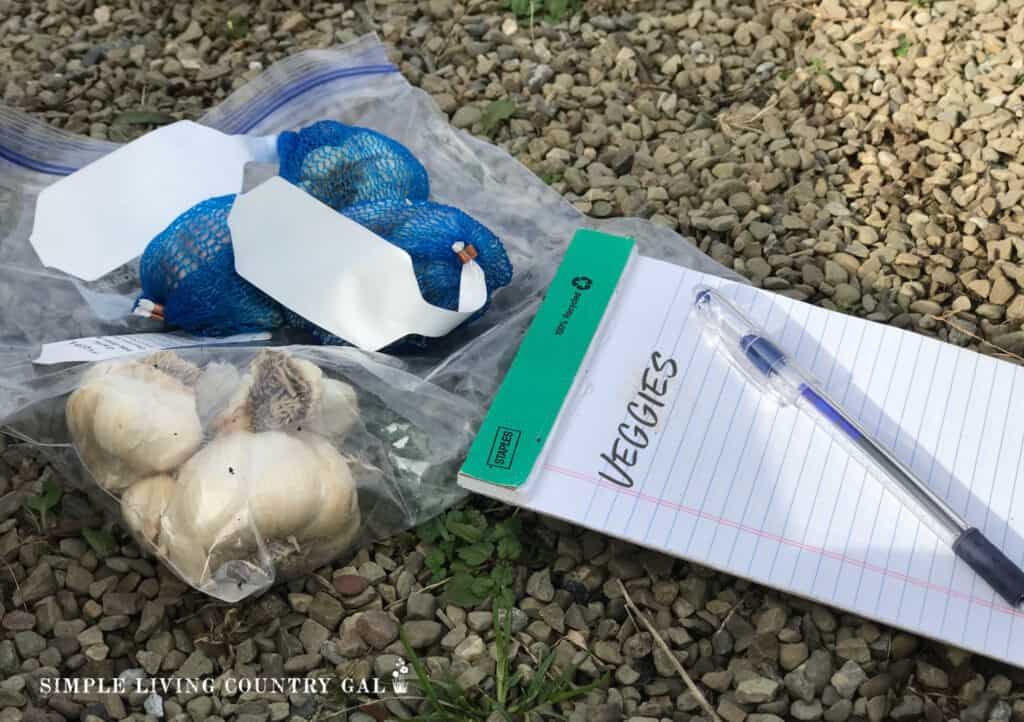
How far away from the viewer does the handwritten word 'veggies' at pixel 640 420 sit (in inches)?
53.2

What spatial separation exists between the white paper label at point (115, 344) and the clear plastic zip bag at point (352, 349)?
0.02 metres

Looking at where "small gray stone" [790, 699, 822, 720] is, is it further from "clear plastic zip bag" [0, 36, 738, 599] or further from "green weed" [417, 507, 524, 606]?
"clear plastic zip bag" [0, 36, 738, 599]

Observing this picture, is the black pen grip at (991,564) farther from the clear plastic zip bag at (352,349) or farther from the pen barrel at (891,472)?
the clear plastic zip bag at (352,349)

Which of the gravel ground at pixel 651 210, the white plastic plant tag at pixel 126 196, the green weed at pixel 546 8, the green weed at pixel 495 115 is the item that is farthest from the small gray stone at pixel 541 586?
the green weed at pixel 546 8

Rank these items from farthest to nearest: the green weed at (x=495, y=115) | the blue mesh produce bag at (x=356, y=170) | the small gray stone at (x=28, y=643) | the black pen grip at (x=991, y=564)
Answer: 1. the green weed at (x=495, y=115)
2. the blue mesh produce bag at (x=356, y=170)
3. the small gray stone at (x=28, y=643)
4. the black pen grip at (x=991, y=564)

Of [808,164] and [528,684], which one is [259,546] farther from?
[808,164]

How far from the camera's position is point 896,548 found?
49.7 inches

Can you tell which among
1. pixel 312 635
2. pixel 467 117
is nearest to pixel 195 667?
pixel 312 635

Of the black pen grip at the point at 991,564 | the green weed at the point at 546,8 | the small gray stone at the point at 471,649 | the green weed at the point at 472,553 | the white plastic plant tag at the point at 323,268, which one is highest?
the white plastic plant tag at the point at 323,268

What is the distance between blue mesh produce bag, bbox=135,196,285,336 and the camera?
1.47 m

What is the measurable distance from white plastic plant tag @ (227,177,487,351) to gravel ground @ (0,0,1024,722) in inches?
10.6

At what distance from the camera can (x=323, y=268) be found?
4.75ft

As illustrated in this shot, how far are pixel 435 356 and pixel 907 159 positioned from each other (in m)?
0.83

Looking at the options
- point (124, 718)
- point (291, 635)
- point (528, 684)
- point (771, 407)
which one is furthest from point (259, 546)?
point (771, 407)
